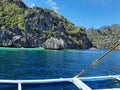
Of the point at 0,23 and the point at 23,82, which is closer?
the point at 23,82

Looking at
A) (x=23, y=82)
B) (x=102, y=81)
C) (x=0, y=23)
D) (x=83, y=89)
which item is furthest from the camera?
(x=0, y=23)

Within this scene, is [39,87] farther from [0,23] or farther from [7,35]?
[0,23]

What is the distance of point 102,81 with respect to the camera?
15.1 meters

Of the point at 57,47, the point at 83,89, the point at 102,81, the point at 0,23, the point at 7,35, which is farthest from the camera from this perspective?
the point at 0,23

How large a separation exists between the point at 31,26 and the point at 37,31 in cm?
721

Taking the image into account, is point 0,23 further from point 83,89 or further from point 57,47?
point 83,89

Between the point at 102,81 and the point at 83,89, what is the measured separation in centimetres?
334

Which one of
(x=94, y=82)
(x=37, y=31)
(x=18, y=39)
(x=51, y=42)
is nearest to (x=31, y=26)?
(x=37, y=31)

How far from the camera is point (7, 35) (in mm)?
175750

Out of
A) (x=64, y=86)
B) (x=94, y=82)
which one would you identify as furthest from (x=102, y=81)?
(x=64, y=86)

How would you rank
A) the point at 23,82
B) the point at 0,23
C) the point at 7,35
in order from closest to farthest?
1. the point at 23,82
2. the point at 7,35
3. the point at 0,23

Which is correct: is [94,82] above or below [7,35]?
below

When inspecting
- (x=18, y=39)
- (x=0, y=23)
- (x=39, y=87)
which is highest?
(x=0, y=23)

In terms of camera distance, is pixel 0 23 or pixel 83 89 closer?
pixel 83 89
